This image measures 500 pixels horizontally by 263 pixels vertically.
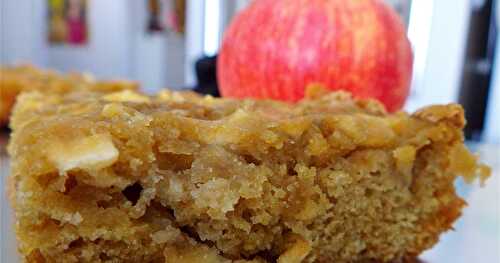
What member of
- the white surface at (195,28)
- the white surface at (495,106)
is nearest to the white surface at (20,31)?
the white surface at (195,28)

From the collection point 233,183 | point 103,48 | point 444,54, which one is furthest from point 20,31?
point 233,183

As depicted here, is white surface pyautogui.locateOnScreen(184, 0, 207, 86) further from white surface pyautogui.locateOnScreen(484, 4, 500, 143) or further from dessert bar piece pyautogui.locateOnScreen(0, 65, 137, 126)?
dessert bar piece pyautogui.locateOnScreen(0, 65, 137, 126)

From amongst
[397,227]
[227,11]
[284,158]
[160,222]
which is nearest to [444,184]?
[397,227]

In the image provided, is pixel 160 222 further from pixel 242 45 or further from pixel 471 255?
pixel 242 45

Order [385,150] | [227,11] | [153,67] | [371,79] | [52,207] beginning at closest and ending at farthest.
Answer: [52,207]
[385,150]
[371,79]
[227,11]
[153,67]

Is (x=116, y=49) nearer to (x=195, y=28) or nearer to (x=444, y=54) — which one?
(x=195, y=28)

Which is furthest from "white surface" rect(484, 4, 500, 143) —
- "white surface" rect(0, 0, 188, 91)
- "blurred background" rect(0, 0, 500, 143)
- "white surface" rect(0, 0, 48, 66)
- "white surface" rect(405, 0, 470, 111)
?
"white surface" rect(0, 0, 48, 66)
